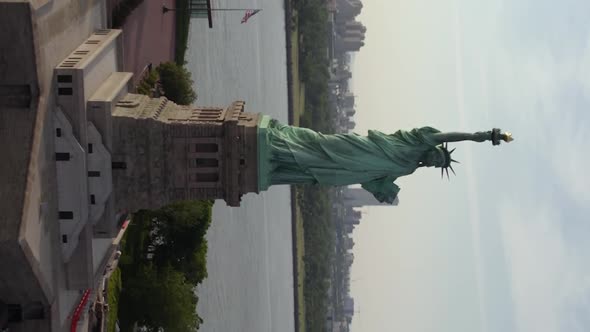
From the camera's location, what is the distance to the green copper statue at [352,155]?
2217 cm

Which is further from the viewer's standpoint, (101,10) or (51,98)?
(101,10)

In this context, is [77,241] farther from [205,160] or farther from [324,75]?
[324,75]

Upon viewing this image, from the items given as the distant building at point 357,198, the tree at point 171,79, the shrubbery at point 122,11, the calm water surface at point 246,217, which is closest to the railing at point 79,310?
the shrubbery at point 122,11

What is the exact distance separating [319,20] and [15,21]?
85267 millimetres

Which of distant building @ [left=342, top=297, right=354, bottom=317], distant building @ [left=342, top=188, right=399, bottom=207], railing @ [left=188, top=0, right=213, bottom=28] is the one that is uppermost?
railing @ [left=188, top=0, right=213, bottom=28]

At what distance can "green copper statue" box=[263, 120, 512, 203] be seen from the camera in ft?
72.7

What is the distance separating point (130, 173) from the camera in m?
22.1

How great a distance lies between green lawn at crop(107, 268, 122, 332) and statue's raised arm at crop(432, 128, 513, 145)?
16.6 m

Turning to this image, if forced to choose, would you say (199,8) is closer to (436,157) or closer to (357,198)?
(436,157)

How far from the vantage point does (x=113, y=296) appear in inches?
1261

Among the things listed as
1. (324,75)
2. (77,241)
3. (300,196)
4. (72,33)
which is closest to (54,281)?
(77,241)

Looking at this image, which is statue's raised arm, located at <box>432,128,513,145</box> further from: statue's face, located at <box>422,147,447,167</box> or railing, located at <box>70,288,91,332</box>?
railing, located at <box>70,288,91,332</box>

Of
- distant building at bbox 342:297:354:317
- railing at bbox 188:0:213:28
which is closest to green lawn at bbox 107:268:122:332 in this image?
railing at bbox 188:0:213:28

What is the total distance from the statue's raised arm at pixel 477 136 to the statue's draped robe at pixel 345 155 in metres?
0.39
